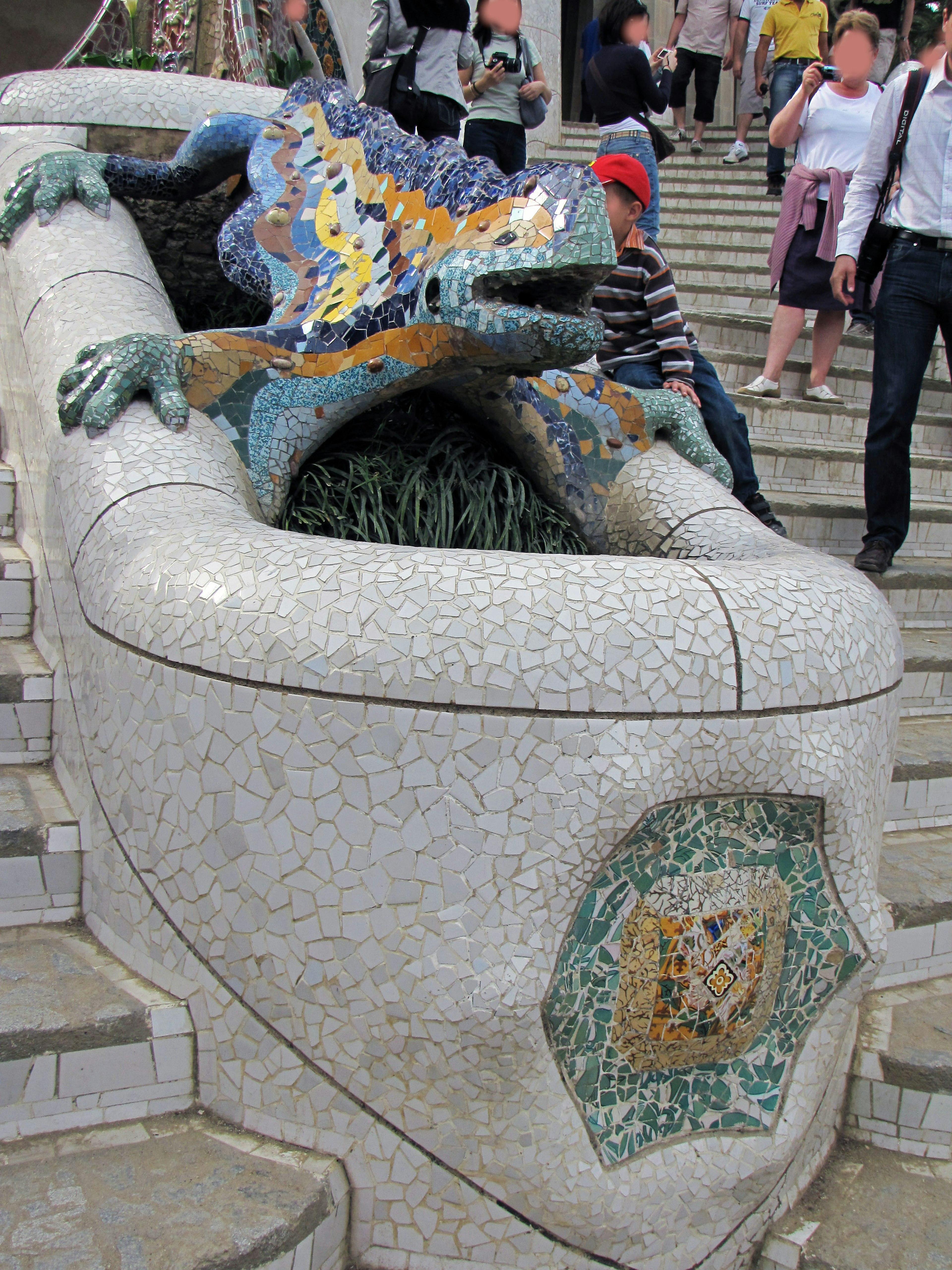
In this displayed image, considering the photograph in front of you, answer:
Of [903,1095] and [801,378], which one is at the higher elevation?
[801,378]

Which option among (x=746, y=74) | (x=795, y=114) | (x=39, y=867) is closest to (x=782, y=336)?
(x=795, y=114)

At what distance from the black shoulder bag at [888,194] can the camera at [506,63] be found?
8.00 feet

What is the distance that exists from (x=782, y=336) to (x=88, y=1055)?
4254 mm

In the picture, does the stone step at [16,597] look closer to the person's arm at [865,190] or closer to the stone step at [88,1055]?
the stone step at [88,1055]

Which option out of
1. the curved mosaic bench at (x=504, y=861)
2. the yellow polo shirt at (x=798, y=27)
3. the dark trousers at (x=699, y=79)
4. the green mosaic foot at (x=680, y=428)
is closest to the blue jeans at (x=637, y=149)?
the green mosaic foot at (x=680, y=428)

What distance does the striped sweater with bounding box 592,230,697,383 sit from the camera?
339 centimetres

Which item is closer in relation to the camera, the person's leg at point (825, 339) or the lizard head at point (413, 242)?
the lizard head at point (413, 242)

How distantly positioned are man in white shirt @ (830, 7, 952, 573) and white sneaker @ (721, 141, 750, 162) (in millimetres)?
6646

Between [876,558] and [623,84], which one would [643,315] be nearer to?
[876,558]

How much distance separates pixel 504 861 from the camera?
170cm

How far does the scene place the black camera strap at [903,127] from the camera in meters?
3.65

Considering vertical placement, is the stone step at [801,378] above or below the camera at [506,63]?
below

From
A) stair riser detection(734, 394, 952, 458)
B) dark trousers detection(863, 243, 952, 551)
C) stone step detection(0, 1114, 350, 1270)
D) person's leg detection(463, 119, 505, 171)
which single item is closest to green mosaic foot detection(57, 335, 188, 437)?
stone step detection(0, 1114, 350, 1270)

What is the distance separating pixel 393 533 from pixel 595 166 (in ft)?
4.67
